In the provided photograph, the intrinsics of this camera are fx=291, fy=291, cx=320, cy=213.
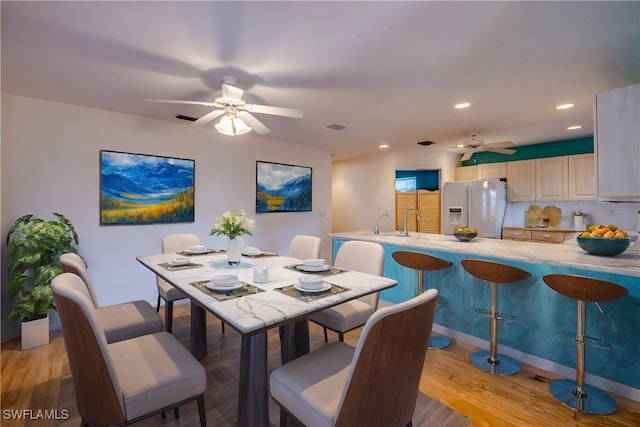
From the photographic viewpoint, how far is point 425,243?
2.99m

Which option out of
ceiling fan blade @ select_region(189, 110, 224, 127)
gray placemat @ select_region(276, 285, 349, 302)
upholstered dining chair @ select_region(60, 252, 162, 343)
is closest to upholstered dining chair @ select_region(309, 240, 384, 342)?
gray placemat @ select_region(276, 285, 349, 302)

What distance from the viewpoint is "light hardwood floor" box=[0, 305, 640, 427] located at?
1.71 metres

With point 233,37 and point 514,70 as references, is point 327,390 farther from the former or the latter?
point 514,70

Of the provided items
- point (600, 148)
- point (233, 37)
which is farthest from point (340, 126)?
point (600, 148)

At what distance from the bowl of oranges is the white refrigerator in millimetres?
2809

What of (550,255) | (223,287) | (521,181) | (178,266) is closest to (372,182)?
(521,181)

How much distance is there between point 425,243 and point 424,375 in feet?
4.11

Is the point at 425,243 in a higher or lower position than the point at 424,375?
higher

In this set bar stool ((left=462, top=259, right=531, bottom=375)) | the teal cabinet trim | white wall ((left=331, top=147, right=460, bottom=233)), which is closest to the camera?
bar stool ((left=462, top=259, right=531, bottom=375))

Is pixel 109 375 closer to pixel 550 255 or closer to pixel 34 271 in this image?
pixel 34 271

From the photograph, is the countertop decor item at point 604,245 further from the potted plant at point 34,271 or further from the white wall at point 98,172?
the potted plant at point 34,271

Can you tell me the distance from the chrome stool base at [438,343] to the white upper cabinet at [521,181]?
142 inches

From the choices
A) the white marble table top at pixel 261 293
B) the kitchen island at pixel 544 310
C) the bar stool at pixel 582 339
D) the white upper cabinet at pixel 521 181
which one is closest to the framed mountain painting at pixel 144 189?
the white marble table top at pixel 261 293

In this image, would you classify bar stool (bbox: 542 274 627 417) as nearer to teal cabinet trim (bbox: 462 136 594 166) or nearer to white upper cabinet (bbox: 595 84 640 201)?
white upper cabinet (bbox: 595 84 640 201)
